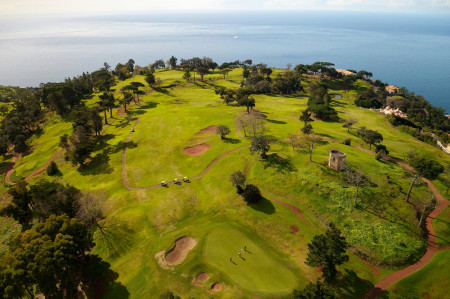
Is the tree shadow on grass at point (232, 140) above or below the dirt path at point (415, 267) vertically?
above

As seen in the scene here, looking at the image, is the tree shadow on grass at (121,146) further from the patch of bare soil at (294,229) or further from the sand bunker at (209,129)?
the patch of bare soil at (294,229)

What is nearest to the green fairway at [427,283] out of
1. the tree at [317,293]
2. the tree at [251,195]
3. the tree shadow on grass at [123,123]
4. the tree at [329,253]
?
the tree at [329,253]

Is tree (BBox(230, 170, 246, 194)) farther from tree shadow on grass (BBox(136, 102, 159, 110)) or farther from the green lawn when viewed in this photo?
tree shadow on grass (BBox(136, 102, 159, 110))

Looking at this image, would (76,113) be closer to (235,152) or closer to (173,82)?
(235,152)

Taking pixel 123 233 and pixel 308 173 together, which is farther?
pixel 308 173

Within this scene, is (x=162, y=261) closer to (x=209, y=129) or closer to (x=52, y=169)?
(x=209, y=129)

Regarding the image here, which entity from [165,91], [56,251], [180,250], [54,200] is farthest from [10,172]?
[165,91]

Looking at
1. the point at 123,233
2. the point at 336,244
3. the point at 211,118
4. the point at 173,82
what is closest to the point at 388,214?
the point at 336,244
